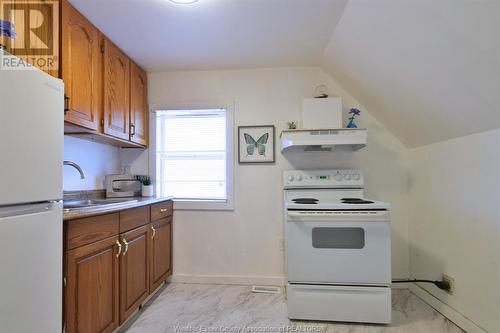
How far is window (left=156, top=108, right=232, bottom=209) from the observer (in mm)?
2607

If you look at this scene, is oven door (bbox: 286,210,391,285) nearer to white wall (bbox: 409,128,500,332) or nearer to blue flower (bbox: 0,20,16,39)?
white wall (bbox: 409,128,500,332)

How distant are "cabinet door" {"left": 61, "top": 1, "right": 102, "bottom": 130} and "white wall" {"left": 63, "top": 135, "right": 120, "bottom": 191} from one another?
1.31ft

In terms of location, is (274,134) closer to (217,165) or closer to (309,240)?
(217,165)

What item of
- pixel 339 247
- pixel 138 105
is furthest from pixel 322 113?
pixel 138 105

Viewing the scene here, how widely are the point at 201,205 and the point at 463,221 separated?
6.84ft

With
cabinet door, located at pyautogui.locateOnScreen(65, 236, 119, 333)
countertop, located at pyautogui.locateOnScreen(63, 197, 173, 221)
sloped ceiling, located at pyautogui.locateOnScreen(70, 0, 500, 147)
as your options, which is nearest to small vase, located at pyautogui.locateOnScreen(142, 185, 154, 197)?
countertop, located at pyautogui.locateOnScreen(63, 197, 173, 221)

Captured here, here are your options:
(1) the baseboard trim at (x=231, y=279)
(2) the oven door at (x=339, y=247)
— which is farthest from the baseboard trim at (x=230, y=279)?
(2) the oven door at (x=339, y=247)

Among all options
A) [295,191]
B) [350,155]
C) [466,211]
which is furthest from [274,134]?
[466,211]

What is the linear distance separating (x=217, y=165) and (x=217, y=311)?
130 cm

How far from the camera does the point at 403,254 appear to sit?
7.83 feet

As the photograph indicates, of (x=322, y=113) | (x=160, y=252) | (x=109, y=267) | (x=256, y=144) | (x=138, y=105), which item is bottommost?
(x=160, y=252)

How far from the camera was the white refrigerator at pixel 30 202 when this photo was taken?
895mm

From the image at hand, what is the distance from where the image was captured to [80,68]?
164 cm

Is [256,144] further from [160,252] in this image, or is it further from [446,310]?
[446,310]
